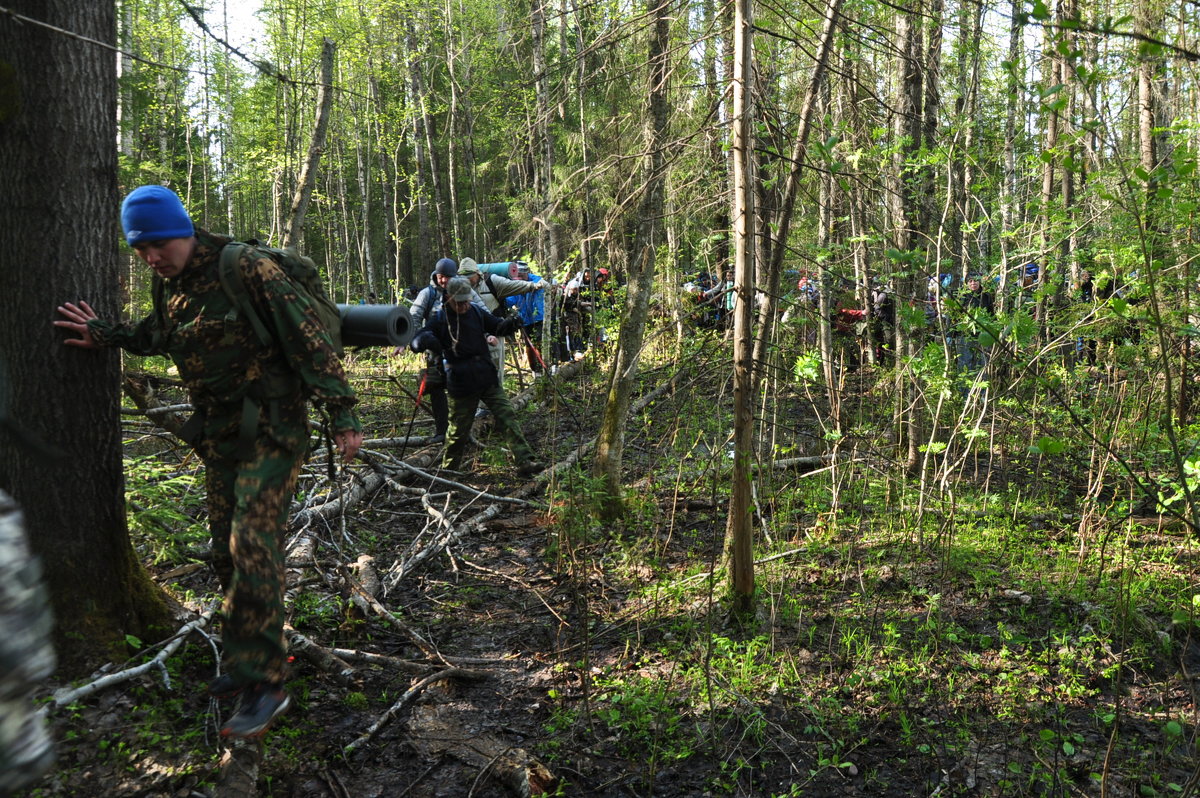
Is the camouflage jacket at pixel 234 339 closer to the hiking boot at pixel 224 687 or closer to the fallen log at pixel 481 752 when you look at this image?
the hiking boot at pixel 224 687

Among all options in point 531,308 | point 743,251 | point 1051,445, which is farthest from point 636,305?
point 531,308

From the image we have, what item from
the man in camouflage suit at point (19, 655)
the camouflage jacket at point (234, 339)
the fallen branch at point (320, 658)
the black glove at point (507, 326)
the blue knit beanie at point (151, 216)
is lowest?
the fallen branch at point (320, 658)

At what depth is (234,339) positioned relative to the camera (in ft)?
10.5

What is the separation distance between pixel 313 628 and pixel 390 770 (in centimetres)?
127

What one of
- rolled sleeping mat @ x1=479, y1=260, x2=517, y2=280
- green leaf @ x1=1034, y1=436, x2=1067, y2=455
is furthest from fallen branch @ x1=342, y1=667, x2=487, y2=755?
rolled sleeping mat @ x1=479, y1=260, x2=517, y2=280

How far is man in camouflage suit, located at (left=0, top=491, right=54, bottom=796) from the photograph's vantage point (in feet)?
4.91

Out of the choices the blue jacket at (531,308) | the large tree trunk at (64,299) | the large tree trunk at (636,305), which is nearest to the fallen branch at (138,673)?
the large tree trunk at (64,299)

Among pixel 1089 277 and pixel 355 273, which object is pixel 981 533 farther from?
pixel 355 273

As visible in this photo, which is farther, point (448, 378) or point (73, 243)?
point (448, 378)

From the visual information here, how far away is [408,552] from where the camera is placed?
5.73 metres

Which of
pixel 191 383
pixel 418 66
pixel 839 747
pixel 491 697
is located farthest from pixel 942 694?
pixel 418 66

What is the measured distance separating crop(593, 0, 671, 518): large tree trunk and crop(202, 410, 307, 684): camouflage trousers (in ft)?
8.60

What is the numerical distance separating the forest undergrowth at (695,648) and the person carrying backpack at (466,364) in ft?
3.40

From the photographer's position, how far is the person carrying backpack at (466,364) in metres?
8.02
